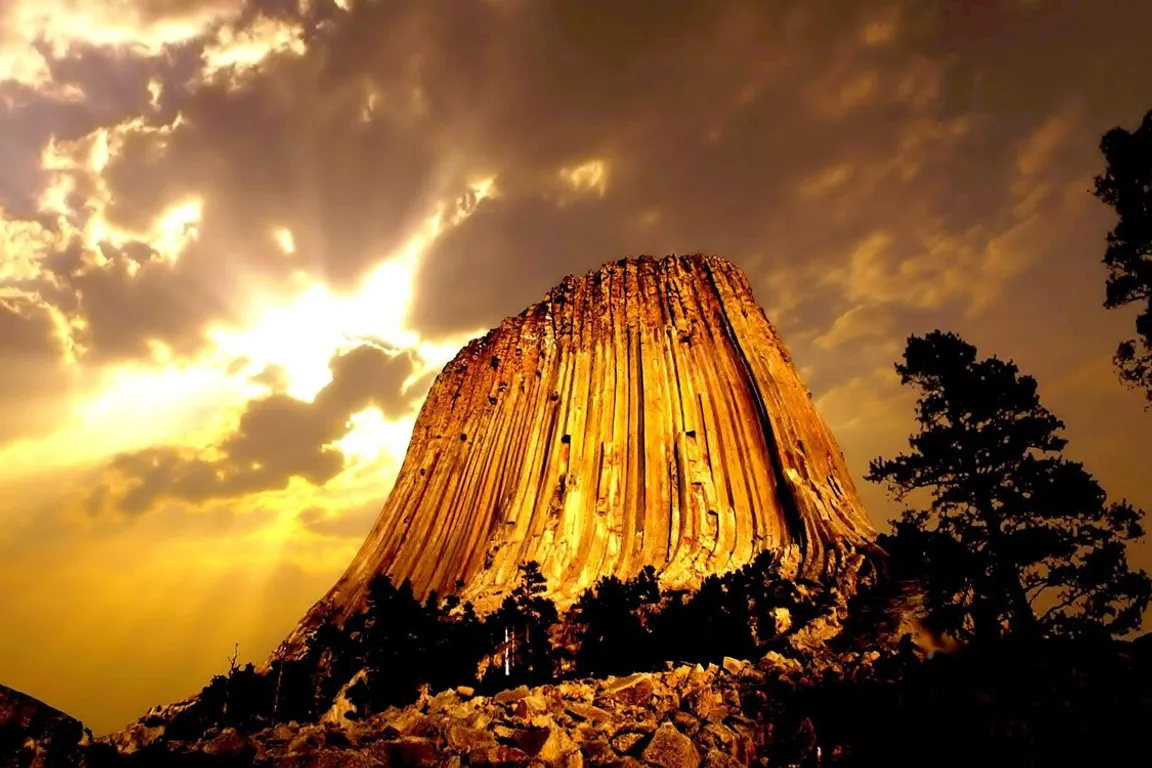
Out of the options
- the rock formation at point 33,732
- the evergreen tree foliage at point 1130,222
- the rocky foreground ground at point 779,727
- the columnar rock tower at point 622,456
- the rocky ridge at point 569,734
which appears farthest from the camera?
the columnar rock tower at point 622,456

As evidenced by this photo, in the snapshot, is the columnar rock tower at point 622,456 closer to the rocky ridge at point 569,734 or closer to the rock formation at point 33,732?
the rocky ridge at point 569,734

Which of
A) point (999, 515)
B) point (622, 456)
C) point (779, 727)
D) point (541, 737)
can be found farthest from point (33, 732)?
point (622, 456)

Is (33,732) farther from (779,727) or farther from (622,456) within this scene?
(622,456)

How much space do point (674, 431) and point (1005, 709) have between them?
27963mm

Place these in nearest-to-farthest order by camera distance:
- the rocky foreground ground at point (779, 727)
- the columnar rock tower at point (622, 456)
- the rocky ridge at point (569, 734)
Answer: the rocky foreground ground at point (779, 727) → the rocky ridge at point (569, 734) → the columnar rock tower at point (622, 456)

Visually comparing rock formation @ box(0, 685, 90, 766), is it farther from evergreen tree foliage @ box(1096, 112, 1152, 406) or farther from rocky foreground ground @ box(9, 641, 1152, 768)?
evergreen tree foliage @ box(1096, 112, 1152, 406)

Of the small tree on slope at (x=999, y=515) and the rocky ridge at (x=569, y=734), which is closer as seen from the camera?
the rocky ridge at (x=569, y=734)

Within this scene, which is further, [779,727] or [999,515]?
[999,515]

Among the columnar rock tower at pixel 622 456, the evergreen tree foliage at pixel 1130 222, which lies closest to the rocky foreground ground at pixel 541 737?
the evergreen tree foliage at pixel 1130 222

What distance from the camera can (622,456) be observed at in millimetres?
33375

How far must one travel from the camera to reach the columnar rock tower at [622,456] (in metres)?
27.9

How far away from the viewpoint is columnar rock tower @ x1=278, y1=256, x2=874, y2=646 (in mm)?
27922

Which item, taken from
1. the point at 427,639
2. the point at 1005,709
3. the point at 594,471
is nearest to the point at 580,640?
the point at 427,639

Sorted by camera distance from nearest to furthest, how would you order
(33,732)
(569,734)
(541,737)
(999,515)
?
(33,732) < (541,737) < (569,734) < (999,515)
